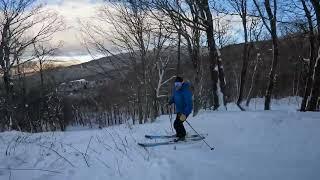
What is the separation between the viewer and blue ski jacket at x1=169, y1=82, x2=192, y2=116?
11844mm

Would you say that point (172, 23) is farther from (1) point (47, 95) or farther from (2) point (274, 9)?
(1) point (47, 95)

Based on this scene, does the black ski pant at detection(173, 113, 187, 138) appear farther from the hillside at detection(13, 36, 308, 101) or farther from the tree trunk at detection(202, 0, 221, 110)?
the hillside at detection(13, 36, 308, 101)

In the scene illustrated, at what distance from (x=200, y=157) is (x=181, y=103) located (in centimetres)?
262

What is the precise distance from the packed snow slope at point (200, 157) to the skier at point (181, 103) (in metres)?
0.72

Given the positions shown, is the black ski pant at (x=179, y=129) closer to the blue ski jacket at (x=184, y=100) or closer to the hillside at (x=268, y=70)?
the blue ski jacket at (x=184, y=100)

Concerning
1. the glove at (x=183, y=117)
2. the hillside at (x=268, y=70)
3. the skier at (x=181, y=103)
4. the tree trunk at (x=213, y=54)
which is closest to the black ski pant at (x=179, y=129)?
the skier at (x=181, y=103)

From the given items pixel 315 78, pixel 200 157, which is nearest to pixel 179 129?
pixel 200 157

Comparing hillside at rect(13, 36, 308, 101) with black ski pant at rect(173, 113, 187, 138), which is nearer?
black ski pant at rect(173, 113, 187, 138)

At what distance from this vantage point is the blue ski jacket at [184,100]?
11.8 metres

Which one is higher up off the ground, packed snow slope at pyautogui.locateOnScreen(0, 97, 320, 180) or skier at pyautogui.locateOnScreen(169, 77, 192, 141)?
→ skier at pyautogui.locateOnScreen(169, 77, 192, 141)

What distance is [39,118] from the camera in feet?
194

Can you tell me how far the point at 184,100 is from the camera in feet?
39.0

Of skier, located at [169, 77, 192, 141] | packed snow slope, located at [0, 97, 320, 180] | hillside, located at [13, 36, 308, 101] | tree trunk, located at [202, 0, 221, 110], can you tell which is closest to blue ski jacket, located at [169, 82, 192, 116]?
skier, located at [169, 77, 192, 141]

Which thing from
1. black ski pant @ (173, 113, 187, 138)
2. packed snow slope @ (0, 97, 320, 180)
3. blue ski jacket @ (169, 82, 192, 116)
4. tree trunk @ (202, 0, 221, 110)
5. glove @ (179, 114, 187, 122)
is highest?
tree trunk @ (202, 0, 221, 110)
